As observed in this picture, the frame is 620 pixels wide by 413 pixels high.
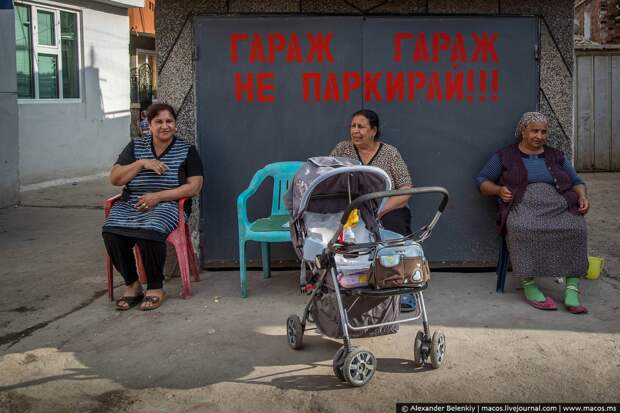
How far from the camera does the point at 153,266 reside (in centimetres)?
556

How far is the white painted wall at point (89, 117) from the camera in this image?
Result: 12734 millimetres

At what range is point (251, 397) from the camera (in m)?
3.86

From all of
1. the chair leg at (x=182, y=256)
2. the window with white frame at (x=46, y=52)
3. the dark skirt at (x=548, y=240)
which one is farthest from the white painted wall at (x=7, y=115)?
the dark skirt at (x=548, y=240)

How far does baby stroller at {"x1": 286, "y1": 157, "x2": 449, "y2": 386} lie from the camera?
398 cm

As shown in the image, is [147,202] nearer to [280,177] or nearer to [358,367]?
[280,177]

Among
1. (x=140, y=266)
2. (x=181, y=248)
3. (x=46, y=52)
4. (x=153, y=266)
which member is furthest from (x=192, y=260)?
(x=46, y=52)

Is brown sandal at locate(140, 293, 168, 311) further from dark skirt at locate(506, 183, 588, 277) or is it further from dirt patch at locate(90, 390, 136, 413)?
dark skirt at locate(506, 183, 588, 277)

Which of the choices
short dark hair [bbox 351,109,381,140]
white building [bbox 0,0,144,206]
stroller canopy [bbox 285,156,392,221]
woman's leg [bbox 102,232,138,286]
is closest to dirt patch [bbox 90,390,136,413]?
stroller canopy [bbox 285,156,392,221]

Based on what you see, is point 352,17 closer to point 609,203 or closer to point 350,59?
point 350,59

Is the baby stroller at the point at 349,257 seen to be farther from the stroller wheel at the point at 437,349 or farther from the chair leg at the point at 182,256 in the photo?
the chair leg at the point at 182,256

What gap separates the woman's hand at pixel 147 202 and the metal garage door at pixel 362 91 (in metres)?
0.85

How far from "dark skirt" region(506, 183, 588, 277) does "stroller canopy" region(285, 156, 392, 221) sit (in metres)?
1.35

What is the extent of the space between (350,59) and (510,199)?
1.77m

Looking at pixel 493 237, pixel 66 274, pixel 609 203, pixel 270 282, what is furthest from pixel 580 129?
pixel 66 274
